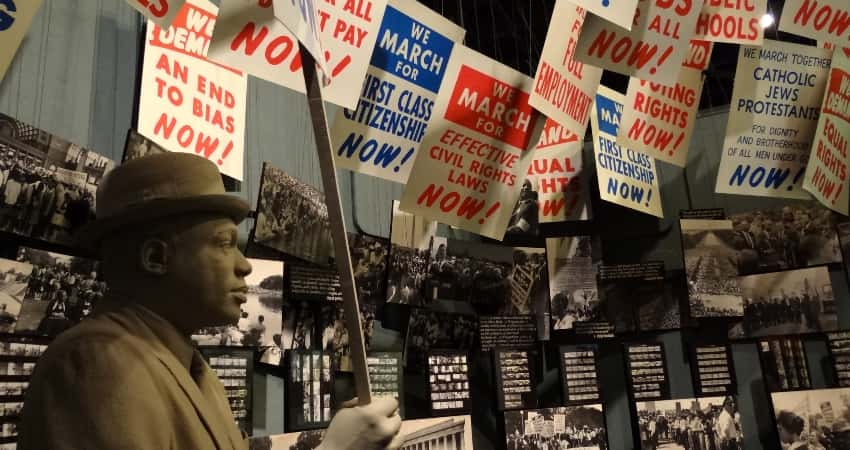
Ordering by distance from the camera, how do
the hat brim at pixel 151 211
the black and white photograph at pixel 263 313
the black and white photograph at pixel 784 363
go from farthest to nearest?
1. the black and white photograph at pixel 784 363
2. the black and white photograph at pixel 263 313
3. the hat brim at pixel 151 211

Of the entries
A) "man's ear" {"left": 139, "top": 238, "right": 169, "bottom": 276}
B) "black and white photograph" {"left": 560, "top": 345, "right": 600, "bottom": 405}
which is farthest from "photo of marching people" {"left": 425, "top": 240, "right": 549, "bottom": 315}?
"man's ear" {"left": 139, "top": 238, "right": 169, "bottom": 276}

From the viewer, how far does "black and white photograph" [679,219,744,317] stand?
3.61 metres

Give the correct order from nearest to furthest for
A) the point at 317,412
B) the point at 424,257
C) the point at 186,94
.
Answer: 1. the point at 186,94
2. the point at 317,412
3. the point at 424,257

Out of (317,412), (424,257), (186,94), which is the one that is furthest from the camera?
(424,257)

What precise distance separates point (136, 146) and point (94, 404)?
1145 mm

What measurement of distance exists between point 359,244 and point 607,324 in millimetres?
1429

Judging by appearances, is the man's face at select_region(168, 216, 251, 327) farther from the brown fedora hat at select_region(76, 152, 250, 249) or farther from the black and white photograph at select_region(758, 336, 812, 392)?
the black and white photograph at select_region(758, 336, 812, 392)

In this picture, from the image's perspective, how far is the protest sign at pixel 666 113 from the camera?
3.08 metres

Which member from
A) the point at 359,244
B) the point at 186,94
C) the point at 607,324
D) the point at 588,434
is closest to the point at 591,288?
the point at 607,324

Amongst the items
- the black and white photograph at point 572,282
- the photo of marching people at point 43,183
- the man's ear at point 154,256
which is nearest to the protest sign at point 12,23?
the photo of marching people at point 43,183

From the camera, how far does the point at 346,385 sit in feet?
9.13

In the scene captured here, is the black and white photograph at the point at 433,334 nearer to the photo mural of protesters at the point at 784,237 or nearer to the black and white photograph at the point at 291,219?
the black and white photograph at the point at 291,219

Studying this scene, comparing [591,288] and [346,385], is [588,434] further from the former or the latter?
[346,385]

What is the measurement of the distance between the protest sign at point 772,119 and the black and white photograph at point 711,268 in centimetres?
43
